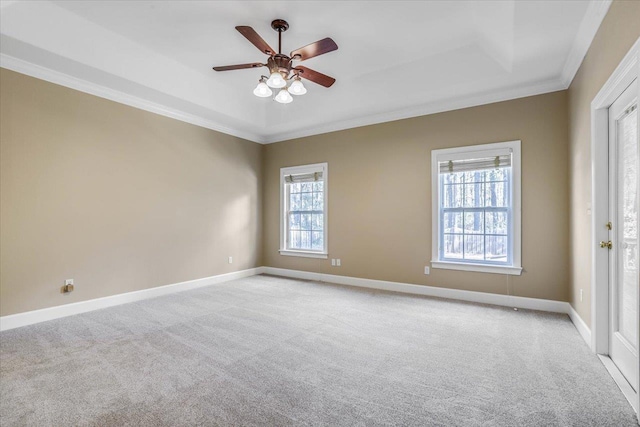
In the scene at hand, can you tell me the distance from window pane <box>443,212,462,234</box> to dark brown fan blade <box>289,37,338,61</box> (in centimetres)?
293

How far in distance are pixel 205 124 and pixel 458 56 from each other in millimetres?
4034

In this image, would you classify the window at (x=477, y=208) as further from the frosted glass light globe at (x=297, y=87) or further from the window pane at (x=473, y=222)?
the frosted glass light globe at (x=297, y=87)

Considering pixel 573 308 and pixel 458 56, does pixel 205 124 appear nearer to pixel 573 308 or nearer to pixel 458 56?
pixel 458 56

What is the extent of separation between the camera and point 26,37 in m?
3.07

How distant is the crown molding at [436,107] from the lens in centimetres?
400

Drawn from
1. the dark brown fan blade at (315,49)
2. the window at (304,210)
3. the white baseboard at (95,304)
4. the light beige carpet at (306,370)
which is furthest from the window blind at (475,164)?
the white baseboard at (95,304)

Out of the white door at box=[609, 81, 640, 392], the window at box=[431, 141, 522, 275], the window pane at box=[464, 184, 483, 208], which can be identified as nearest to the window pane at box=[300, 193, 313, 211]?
the window at box=[431, 141, 522, 275]

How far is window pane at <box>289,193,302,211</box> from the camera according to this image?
Answer: 249 inches

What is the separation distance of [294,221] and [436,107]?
330 centimetres

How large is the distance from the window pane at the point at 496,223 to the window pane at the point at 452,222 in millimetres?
351

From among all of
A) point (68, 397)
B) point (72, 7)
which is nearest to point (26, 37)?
point (72, 7)

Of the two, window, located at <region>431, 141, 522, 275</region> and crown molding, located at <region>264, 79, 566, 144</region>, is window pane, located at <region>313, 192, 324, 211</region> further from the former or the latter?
window, located at <region>431, 141, 522, 275</region>

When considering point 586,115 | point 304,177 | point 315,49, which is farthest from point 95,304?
point 586,115

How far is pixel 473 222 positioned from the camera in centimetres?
449
